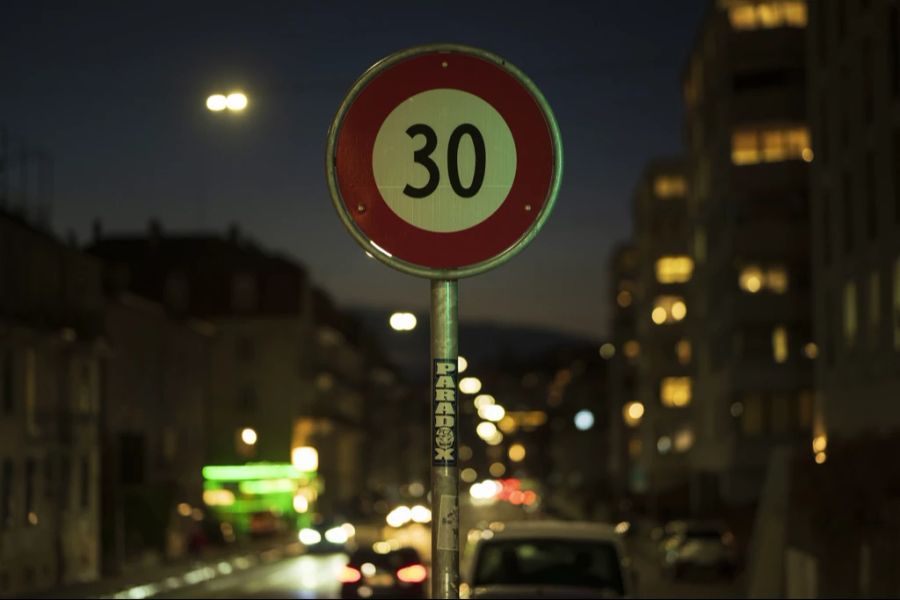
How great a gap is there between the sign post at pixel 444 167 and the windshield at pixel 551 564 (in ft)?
26.9

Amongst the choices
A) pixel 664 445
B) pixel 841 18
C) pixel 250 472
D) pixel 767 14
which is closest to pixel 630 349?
pixel 664 445

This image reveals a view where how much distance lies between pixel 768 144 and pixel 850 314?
19249mm

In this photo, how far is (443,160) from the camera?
430 cm

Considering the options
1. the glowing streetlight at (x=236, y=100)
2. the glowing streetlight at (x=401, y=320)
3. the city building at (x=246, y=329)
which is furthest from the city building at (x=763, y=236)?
the glowing streetlight at (x=236, y=100)

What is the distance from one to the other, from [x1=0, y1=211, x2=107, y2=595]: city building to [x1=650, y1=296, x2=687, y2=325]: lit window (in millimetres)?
51837

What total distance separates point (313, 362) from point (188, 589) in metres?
66.8

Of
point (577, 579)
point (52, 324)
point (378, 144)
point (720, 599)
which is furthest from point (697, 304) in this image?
point (378, 144)

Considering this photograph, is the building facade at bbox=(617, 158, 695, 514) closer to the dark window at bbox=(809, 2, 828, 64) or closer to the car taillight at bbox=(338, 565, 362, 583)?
the dark window at bbox=(809, 2, 828, 64)

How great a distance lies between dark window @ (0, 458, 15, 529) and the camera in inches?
1853

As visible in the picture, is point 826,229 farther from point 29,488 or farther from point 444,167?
point 444,167

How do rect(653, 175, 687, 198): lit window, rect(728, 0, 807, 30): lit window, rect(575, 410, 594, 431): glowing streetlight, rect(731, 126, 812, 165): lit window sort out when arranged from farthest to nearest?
rect(653, 175, 687, 198): lit window, rect(731, 126, 812, 165): lit window, rect(728, 0, 807, 30): lit window, rect(575, 410, 594, 431): glowing streetlight

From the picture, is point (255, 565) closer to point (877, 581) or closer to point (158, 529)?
point (158, 529)

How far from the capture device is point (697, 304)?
78.4m

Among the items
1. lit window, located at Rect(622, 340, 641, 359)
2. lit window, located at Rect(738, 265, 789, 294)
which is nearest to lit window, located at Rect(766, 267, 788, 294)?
lit window, located at Rect(738, 265, 789, 294)
